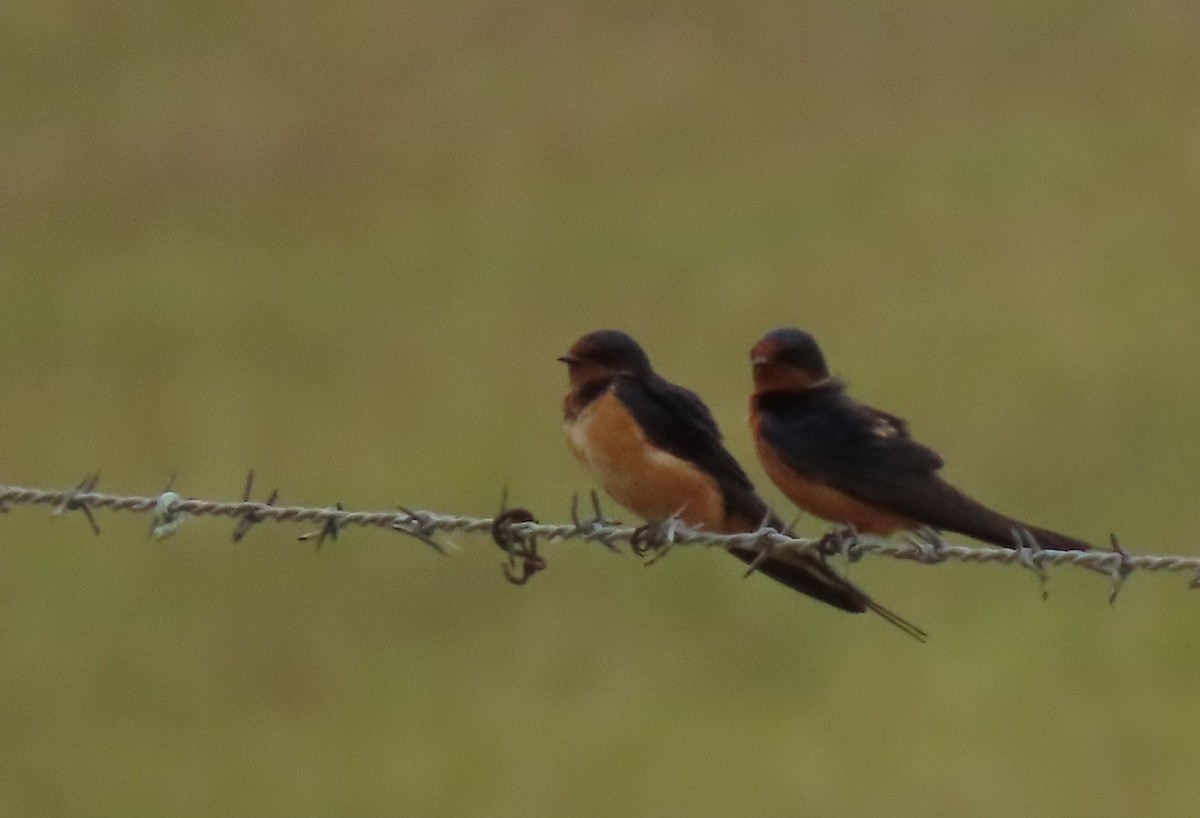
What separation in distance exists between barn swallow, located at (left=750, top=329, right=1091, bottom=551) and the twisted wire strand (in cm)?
51

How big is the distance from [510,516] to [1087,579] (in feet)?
16.5

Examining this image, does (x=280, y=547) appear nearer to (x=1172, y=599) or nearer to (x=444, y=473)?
(x=444, y=473)

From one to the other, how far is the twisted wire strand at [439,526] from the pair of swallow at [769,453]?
54 cm

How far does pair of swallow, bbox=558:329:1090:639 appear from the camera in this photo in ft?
15.5

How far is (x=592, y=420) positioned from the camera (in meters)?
5.12

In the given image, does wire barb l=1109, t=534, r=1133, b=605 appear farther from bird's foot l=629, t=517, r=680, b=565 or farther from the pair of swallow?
bird's foot l=629, t=517, r=680, b=565

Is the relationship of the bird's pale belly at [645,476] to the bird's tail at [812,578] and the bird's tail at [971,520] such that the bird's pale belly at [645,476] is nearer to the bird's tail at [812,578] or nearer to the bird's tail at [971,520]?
the bird's tail at [812,578]

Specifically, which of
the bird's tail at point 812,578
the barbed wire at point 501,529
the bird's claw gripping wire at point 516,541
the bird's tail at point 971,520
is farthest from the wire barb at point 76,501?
the bird's tail at point 971,520

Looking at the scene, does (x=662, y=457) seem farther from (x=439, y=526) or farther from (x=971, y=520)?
(x=439, y=526)

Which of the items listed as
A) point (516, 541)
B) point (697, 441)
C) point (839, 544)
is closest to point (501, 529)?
point (516, 541)

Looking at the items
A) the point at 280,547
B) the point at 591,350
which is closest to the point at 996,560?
the point at 591,350

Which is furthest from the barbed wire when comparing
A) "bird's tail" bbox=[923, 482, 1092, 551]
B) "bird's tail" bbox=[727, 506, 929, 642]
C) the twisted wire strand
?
"bird's tail" bbox=[923, 482, 1092, 551]

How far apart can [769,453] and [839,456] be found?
167mm

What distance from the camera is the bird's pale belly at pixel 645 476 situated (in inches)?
198
